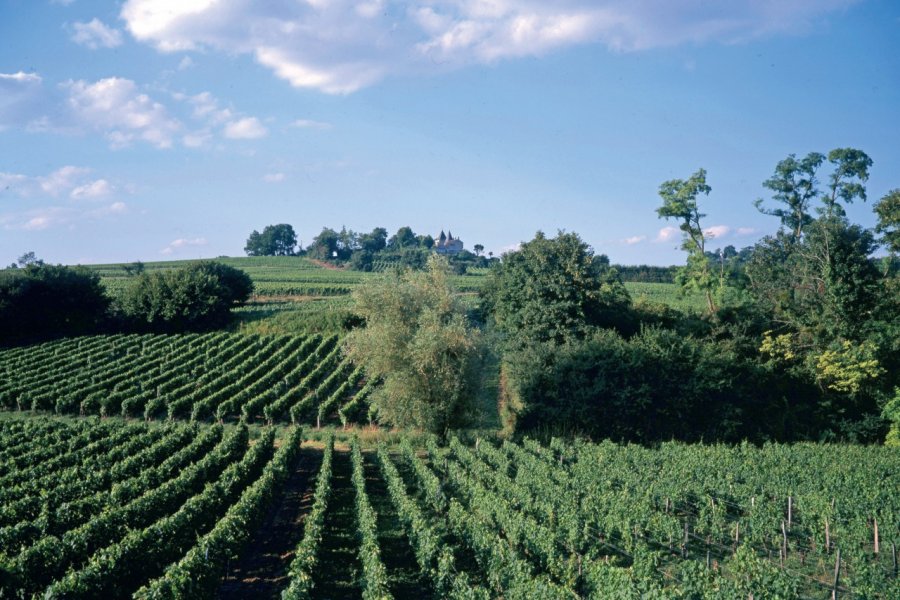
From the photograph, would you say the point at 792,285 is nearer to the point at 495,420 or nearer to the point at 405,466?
the point at 495,420

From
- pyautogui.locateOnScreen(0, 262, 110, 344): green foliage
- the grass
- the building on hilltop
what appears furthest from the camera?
the building on hilltop

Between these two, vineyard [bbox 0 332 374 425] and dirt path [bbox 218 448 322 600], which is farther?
vineyard [bbox 0 332 374 425]

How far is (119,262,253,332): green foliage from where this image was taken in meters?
58.0

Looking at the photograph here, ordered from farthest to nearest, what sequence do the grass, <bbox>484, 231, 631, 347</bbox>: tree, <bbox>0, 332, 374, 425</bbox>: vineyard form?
1. the grass
2. <bbox>484, 231, 631, 347</bbox>: tree
3. <bbox>0, 332, 374, 425</bbox>: vineyard

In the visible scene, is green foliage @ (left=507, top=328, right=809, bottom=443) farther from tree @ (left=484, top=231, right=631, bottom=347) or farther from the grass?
the grass

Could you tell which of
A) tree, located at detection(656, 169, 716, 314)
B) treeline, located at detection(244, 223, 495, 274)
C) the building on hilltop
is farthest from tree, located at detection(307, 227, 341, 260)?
tree, located at detection(656, 169, 716, 314)

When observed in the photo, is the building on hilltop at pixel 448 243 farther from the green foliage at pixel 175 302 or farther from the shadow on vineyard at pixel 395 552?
the shadow on vineyard at pixel 395 552

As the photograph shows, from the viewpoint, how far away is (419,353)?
29.7 m

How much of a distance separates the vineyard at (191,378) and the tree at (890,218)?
3798cm

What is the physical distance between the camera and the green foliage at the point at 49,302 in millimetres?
54812

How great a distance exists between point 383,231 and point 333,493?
134258 mm

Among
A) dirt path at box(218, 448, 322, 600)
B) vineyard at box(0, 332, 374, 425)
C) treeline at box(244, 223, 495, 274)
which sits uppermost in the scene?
treeline at box(244, 223, 495, 274)

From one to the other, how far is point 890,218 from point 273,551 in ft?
146

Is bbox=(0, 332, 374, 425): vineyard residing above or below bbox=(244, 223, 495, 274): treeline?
below
